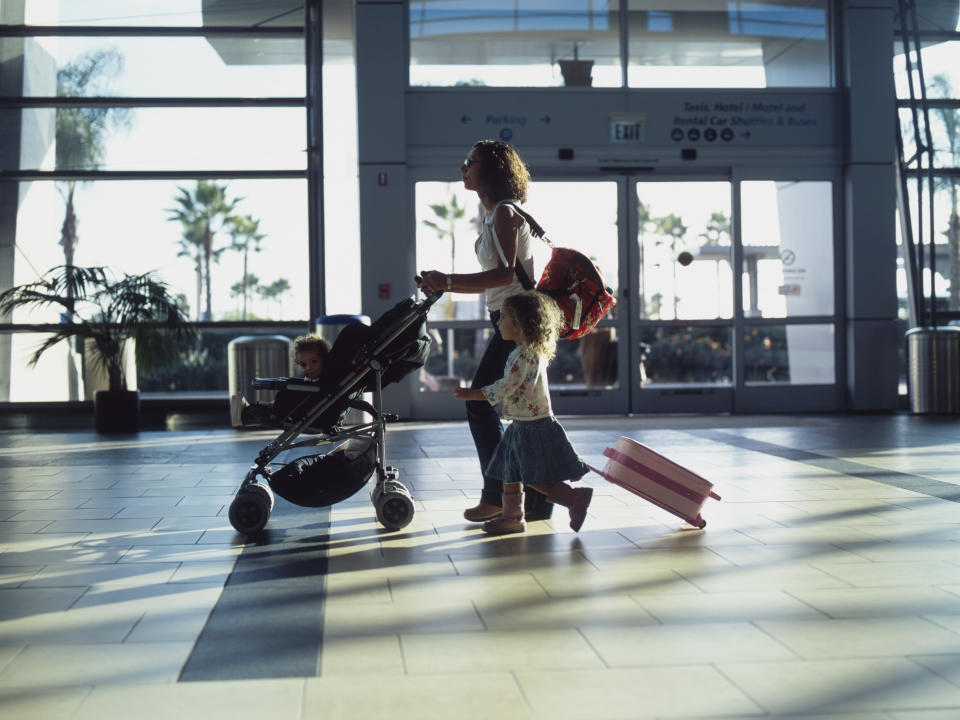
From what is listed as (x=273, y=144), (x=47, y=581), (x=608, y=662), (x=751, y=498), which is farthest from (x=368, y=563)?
(x=273, y=144)

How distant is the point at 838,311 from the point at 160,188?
23.9 ft

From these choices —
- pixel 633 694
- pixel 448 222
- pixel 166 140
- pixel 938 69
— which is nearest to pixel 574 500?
pixel 633 694

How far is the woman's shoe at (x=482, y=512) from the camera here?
4.40 m

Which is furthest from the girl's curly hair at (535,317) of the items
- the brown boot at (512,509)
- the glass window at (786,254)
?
the glass window at (786,254)

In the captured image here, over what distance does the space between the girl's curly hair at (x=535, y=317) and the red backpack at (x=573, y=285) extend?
3.2 inches

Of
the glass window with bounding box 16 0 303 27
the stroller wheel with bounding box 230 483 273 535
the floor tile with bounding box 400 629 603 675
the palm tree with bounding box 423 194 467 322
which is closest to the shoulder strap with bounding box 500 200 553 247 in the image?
the stroller wheel with bounding box 230 483 273 535

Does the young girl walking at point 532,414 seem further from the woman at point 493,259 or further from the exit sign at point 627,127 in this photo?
the exit sign at point 627,127

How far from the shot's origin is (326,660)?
99.7 inches

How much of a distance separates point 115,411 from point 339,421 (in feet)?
20.2

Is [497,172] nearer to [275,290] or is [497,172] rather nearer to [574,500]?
[574,500]

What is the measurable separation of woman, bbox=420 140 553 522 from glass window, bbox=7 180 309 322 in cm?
695

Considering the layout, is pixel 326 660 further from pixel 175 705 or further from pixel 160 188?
pixel 160 188

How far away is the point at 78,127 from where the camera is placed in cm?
1122

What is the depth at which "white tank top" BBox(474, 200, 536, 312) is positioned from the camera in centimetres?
424
